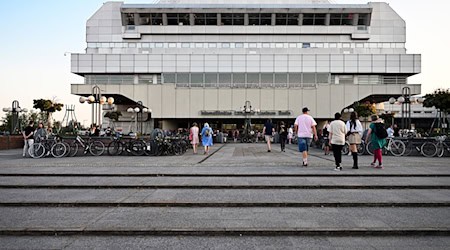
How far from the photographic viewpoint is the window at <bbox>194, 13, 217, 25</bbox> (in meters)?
56.1

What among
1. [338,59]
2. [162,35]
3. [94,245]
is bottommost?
[94,245]

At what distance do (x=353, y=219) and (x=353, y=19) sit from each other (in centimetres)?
5465

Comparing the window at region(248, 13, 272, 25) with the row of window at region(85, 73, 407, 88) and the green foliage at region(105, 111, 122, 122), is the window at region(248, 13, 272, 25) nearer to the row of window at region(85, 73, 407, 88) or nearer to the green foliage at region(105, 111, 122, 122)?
the row of window at region(85, 73, 407, 88)

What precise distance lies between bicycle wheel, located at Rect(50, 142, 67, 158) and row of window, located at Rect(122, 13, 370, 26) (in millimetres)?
40883

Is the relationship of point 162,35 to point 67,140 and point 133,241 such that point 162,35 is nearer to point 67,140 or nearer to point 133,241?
point 67,140

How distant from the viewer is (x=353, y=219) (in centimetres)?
664

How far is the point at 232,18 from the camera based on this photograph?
56.5m

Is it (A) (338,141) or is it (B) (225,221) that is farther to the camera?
(A) (338,141)

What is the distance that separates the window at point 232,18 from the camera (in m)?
56.1

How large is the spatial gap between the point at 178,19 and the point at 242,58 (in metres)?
10.8

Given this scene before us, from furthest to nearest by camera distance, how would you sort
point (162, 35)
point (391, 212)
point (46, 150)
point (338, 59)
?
point (162, 35)
point (338, 59)
point (46, 150)
point (391, 212)

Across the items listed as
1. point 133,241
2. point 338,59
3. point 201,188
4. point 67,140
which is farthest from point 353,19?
point 133,241

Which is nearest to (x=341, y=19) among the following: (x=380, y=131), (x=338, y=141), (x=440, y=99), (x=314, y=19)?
Result: (x=314, y=19)

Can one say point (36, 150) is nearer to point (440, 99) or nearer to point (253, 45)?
point (440, 99)
